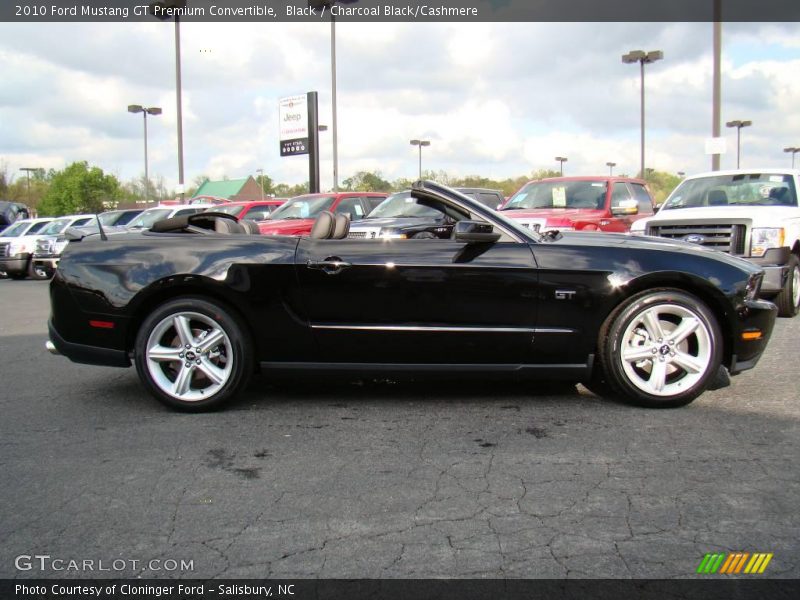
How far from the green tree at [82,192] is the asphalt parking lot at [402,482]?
58705 millimetres

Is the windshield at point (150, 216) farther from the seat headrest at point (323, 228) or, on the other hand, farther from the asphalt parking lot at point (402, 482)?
the seat headrest at point (323, 228)

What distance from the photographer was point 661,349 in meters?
4.42

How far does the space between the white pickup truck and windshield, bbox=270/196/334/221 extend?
21.6ft

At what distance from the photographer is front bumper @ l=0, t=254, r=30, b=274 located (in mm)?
18766

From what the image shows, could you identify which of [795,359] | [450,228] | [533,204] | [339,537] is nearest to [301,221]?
[533,204]

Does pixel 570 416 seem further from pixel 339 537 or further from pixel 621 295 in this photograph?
pixel 339 537

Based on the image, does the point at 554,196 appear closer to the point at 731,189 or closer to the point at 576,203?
the point at 576,203

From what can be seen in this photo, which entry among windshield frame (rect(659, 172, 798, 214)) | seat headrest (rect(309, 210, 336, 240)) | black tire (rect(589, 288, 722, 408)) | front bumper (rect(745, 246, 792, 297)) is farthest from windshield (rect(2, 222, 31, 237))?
black tire (rect(589, 288, 722, 408))

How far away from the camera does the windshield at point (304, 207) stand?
13586 mm

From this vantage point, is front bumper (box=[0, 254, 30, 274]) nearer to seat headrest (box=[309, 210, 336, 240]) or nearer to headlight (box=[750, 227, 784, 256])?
seat headrest (box=[309, 210, 336, 240])

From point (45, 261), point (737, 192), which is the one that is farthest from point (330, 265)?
point (45, 261)

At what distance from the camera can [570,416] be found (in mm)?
4348

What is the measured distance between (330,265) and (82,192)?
208 ft

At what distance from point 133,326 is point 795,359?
534cm
